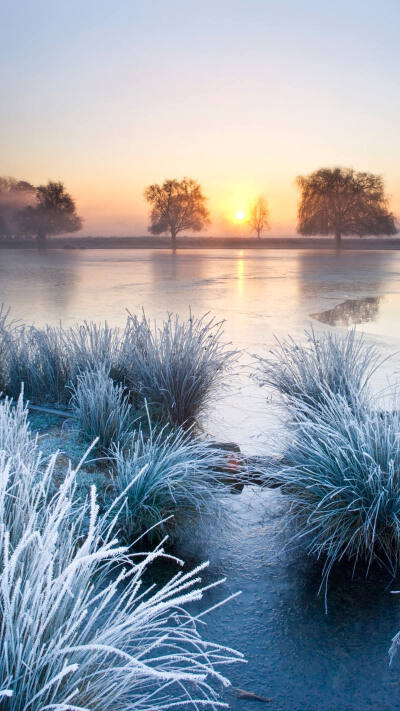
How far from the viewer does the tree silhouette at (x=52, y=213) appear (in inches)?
1250

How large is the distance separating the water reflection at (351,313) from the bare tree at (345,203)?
80.0ft

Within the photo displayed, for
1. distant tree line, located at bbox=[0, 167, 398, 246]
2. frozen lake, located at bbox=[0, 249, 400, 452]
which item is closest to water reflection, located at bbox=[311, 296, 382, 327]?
frozen lake, located at bbox=[0, 249, 400, 452]

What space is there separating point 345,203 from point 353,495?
32415 mm

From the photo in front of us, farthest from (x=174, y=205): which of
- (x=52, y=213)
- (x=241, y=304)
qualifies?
(x=241, y=304)

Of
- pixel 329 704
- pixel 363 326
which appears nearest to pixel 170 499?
pixel 329 704

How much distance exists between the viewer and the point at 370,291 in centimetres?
958

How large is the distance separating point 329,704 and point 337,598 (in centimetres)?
43

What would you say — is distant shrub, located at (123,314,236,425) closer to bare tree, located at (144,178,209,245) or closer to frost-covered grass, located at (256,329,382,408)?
frost-covered grass, located at (256,329,382,408)

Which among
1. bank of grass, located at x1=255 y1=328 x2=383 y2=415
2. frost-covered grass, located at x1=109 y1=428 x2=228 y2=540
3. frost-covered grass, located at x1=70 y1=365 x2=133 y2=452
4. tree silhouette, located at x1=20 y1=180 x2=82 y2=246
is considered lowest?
frost-covered grass, located at x1=109 y1=428 x2=228 y2=540

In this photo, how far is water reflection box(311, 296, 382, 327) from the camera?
21.2ft

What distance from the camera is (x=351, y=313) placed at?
23.2 feet

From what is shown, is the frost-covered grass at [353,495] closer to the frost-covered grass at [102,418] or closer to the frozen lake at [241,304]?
the frozen lake at [241,304]

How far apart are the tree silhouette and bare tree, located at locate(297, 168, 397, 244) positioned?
40.1 feet

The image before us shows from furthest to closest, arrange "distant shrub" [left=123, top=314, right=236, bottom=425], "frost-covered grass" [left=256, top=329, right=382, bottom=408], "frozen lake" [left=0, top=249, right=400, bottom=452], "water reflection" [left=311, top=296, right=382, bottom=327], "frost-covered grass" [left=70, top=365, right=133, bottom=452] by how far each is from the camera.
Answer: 1. "water reflection" [left=311, top=296, right=382, bottom=327]
2. "frozen lake" [left=0, top=249, right=400, bottom=452]
3. "distant shrub" [left=123, top=314, right=236, bottom=425]
4. "frost-covered grass" [left=256, top=329, right=382, bottom=408]
5. "frost-covered grass" [left=70, top=365, right=133, bottom=452]
